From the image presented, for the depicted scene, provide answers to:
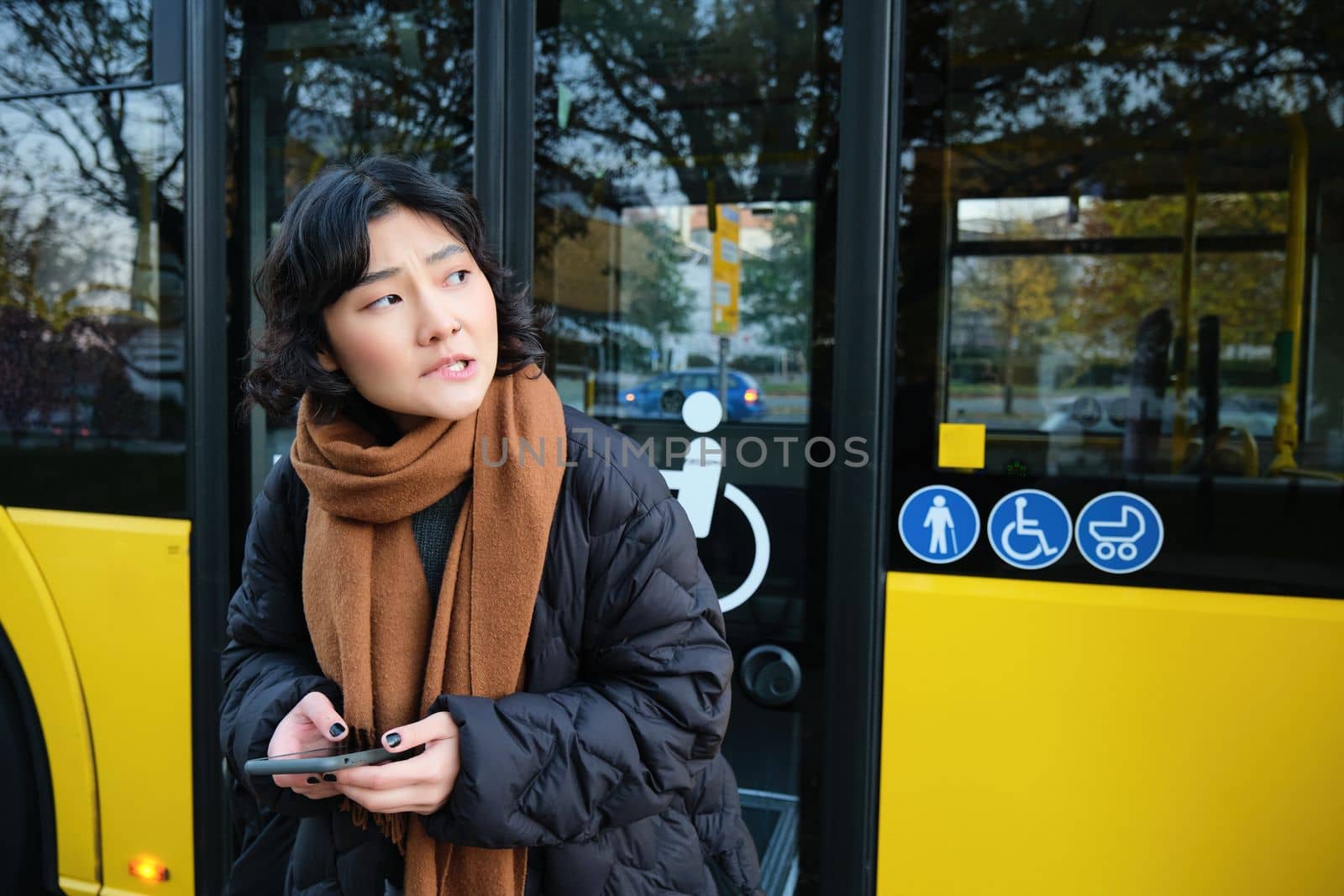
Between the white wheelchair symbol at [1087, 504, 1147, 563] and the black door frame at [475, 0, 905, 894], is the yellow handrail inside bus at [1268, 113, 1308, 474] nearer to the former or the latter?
the white wheelchair symbol at [1087, 504, 1147, 563]

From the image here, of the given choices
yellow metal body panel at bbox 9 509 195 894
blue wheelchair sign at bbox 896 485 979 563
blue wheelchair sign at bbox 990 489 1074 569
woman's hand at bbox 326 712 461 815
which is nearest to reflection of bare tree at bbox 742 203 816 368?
blue wheelchair sign at bbox 896 485 979 563

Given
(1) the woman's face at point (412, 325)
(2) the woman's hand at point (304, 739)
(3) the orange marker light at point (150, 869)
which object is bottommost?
(3) the orange marker light at point (150, 869)

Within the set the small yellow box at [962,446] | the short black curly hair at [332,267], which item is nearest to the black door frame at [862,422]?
the small yellow box at [962,446]

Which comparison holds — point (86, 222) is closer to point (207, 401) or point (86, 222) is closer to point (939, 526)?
point (207, 401)

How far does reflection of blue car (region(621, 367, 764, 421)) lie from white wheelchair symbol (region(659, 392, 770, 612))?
0.26 feet

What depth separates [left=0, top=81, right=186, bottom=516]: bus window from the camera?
2363 millimetres

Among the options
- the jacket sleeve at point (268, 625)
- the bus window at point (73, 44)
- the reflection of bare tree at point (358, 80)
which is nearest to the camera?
the jacket sleeve at point (268, 625)

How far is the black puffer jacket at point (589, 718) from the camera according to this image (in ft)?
3.74

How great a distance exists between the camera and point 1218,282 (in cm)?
203

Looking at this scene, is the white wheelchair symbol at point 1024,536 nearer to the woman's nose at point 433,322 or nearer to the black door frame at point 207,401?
the woman's nose at point 433,322

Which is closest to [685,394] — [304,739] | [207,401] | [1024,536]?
[1024,536]

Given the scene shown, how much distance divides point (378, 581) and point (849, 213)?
1175mm

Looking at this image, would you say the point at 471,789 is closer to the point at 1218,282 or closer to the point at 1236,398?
the point at 1236,398

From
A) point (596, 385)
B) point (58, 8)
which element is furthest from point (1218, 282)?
point (58, 8)
